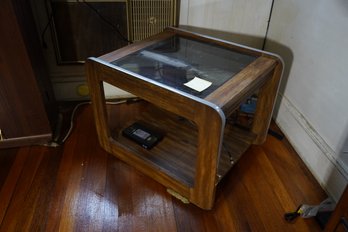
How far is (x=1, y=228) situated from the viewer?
3.47 ft

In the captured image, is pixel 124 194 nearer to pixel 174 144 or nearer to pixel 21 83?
pixel 174 144

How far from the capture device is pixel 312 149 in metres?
1.33

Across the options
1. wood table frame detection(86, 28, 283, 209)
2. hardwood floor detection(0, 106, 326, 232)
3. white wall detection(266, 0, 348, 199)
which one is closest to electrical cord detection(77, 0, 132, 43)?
wood table frame detection(86, 28, 283, 209)

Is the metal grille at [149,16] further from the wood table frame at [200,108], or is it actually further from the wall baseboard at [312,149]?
the wall baseboard at [312,149]

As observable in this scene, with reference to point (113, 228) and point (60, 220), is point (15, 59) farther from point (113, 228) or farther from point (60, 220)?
point (113, 228)

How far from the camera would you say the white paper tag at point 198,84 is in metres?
1.00

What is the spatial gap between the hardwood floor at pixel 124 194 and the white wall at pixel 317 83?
0.11m

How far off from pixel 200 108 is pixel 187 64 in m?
0.34

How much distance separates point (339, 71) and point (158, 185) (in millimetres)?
855

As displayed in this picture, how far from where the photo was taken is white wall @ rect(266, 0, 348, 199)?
114 cm

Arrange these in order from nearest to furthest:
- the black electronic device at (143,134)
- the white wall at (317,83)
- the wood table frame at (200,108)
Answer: the wood table frame at (200,108), the white wall at (317,83), the black electronic device at (143,134)

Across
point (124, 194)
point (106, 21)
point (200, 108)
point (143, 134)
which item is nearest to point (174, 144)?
point (143, 134)

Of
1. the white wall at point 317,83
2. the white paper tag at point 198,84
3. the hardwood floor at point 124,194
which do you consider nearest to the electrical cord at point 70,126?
the hardwood floor at point 124,194

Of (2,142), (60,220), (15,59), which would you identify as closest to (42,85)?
(15,59)
